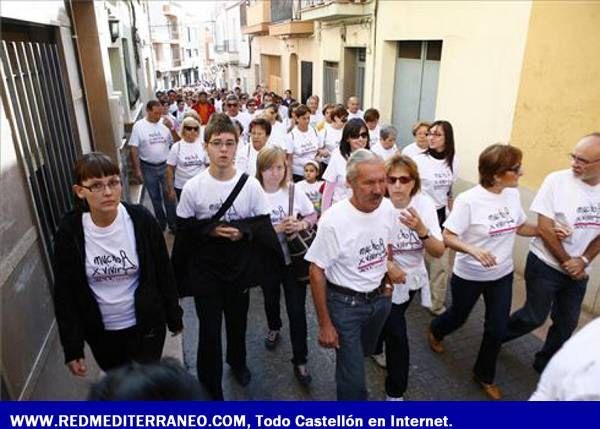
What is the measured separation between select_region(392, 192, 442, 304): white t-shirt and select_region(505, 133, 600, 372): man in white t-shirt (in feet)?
2.93

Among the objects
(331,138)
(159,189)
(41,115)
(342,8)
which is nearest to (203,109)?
(342,8)

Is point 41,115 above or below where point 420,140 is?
above

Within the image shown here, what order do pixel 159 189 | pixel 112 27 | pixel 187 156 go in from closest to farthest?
pixel 187 156
pixel 159 189
pixel 112 27

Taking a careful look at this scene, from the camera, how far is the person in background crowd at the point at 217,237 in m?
2.83

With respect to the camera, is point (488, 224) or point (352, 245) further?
point (488, 224)

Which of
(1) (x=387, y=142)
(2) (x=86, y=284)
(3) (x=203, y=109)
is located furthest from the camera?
(3) (x=203, y=109)

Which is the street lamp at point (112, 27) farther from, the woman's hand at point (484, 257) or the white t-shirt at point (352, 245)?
the woman's hand at point (484, 257)

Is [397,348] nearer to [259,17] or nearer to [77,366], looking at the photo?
[77,366]

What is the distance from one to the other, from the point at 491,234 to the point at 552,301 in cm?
85

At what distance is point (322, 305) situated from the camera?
2545 millimetres

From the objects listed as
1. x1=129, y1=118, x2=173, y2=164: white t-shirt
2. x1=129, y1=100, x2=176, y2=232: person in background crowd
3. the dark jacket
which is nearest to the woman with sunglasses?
x1=129, y1=100, x2=176, y2=232: person in background crowd

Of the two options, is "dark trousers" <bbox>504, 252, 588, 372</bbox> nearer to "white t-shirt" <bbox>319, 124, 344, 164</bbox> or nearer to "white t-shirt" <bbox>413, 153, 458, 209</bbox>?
"white t-shirt" <bbox>413, 153, 458, 209</bbox>

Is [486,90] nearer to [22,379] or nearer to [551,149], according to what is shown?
[551,149]

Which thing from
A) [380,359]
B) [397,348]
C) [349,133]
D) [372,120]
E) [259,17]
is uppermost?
[259,17]
